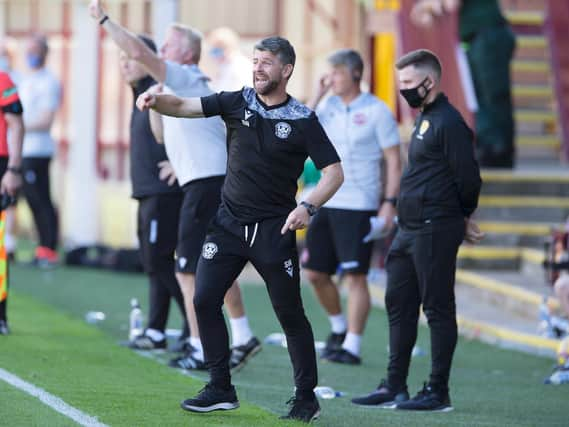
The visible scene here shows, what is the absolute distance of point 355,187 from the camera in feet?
33.4

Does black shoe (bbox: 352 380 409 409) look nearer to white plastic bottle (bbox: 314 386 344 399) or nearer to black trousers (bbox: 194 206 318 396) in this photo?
white plastic bottle (bbox: 314 386 344 399)

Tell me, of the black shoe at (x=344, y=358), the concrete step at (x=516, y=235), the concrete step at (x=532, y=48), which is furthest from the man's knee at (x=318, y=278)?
the concrete step at (x=532, y=48)

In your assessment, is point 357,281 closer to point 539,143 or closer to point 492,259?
point 492,259

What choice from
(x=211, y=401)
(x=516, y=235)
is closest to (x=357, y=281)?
(x=211, y=401)

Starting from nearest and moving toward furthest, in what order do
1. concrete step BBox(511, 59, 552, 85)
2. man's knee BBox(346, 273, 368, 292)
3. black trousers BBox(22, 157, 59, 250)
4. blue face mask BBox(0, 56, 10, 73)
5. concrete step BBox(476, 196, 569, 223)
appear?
1. man's knee BBox(346, 273, 368, 292)
2. concrete step BBox(476, 196, 569, 223)
3. black trousers BBox(22, 157, 59, 250)
4. blue face mask BBox(0, 56, 10, 73)
5. concrete step BBox(511, 59, 552, 85)

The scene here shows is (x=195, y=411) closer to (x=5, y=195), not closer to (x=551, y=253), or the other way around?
(x=5, y=195)

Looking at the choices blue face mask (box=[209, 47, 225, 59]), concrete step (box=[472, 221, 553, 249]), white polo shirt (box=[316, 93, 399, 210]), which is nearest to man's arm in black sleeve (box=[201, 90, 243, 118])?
white polo shirt (box=[316, 93, 399, 210])

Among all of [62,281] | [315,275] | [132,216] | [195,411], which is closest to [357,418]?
[195,411]

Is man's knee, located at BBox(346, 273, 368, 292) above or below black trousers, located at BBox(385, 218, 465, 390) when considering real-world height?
below

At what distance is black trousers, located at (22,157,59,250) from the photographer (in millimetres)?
15555

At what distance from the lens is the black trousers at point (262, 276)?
739 centimetres

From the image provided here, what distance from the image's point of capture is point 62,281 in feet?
48.9

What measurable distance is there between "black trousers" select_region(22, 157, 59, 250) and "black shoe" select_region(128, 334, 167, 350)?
558 centimetres

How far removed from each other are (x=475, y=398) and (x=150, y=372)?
1929 millimetres
